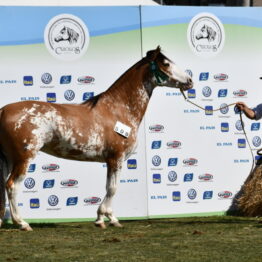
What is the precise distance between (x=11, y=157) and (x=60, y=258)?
267 centimetres

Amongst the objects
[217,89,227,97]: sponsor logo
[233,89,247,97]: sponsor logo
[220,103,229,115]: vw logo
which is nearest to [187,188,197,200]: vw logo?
[220,103,229,115]: vw logo

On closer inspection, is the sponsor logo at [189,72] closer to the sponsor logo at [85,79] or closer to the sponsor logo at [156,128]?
the sponsor logo at [156,128]

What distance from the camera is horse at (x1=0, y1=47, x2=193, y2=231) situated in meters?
10.1

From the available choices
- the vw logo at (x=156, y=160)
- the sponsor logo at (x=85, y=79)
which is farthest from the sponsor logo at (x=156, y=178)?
the sponsor logo at (x=85, y=79)

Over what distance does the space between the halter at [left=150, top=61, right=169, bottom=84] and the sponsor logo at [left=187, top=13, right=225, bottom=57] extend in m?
1.53

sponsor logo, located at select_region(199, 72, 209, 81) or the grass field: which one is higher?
sponsor logo, located at select_region(199, 72, 209, 81)

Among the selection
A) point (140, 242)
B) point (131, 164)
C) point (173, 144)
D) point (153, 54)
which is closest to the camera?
point (140, 242)

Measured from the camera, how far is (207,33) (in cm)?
1243

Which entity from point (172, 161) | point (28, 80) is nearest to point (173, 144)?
point (172, 161)

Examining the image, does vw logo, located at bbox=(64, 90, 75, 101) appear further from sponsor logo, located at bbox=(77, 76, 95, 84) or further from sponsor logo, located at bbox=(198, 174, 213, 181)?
sponsor logo, located at bbox=(198, 174, 213, 181)

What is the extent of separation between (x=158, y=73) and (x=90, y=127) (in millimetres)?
1268

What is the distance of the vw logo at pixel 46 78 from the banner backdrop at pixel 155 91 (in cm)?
1

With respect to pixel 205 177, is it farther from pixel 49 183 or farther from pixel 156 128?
pixel 49 183

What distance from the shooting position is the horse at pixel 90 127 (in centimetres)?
1011
